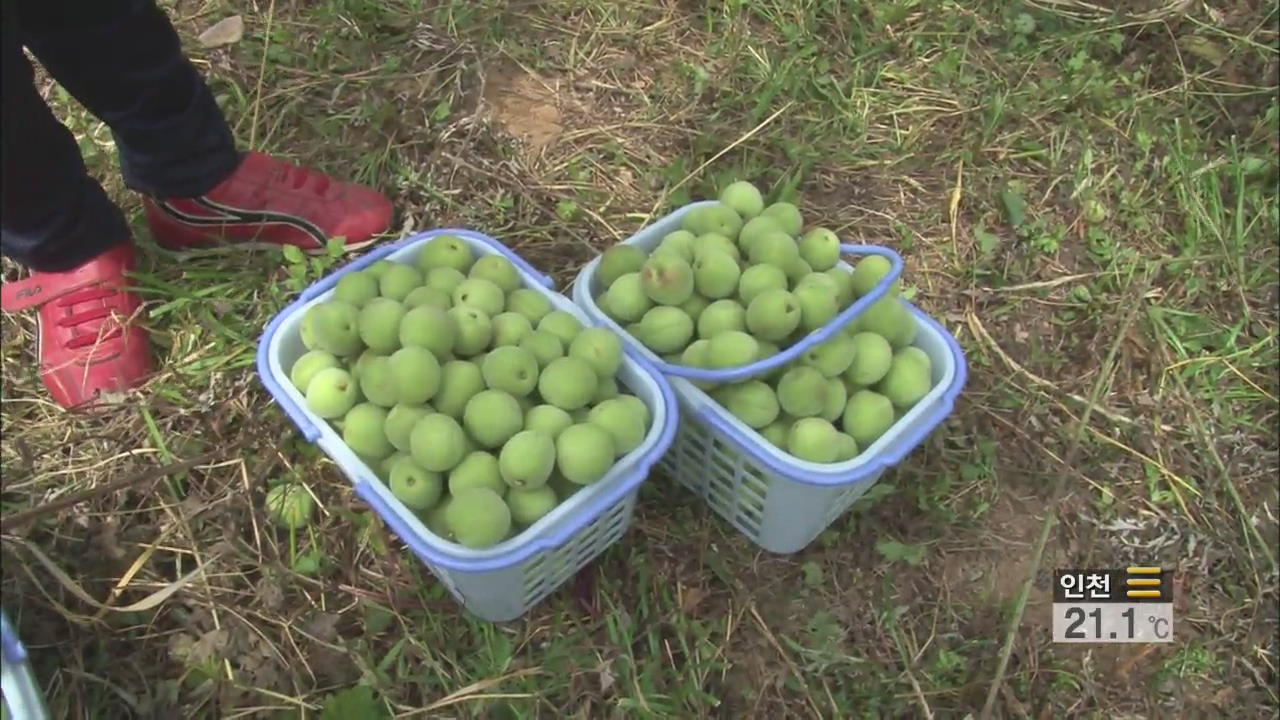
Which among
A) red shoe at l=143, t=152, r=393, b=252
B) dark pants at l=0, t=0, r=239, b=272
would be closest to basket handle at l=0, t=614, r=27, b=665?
dark pants at l=0, t=0, r=239, b=272

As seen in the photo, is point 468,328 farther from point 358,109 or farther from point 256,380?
point 358,109

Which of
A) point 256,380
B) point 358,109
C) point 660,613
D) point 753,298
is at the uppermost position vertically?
point 753,298

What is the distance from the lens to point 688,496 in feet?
6.29

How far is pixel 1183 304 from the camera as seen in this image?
7.60ft

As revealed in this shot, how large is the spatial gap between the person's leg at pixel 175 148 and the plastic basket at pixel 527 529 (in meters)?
0.49

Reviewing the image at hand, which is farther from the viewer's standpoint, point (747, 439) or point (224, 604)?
point (224, 604)

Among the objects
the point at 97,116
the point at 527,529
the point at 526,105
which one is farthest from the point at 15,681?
the point at 526,105

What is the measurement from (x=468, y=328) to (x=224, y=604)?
2.28 feet

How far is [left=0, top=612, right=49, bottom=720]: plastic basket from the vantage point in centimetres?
124

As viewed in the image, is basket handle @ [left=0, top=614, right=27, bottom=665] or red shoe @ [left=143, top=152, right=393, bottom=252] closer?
basket handle @ [left=0, top=614, right=27, bottom=665]

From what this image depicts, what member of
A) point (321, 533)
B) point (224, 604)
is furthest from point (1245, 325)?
point (224, 604)

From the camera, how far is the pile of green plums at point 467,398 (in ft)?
4.76

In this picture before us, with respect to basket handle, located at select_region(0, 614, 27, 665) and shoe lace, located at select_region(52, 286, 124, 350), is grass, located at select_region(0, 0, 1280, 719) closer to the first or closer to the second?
Answer: shoe lace, located at select_region(52, 286, 124, 350)
